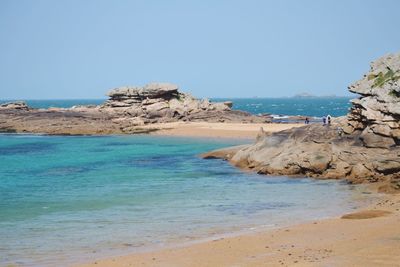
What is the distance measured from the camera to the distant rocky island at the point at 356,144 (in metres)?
26.0

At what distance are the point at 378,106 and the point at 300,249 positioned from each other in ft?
53.6

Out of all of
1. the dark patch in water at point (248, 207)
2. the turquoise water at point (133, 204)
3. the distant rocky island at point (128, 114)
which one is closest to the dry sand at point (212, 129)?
the distant rocky island at point (128, 114)

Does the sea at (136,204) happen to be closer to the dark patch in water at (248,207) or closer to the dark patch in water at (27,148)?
the dark patch in water at (248,207)

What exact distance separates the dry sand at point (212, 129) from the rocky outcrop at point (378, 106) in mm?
25354

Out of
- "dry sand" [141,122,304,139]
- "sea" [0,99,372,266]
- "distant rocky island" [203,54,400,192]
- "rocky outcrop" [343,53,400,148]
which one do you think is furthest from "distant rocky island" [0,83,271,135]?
"rocky outcrop" [343,53,400,148]

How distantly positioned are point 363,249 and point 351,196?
983 cm

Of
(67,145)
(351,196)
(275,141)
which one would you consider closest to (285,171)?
(275,141)

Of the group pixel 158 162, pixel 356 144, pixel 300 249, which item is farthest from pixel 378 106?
pixel 300 249

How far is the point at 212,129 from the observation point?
61.0 meters

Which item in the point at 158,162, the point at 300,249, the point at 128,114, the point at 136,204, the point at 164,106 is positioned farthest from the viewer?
the point at 128,114

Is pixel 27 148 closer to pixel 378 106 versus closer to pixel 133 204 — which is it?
pixel 133 204

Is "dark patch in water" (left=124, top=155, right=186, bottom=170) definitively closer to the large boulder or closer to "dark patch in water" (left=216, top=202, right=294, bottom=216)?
"dark patch in water" (left=216, top=202, right=294, bottom=216)

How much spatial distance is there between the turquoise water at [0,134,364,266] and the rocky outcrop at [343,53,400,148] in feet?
11.9

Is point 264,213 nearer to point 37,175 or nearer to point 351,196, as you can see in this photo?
point 351,196
